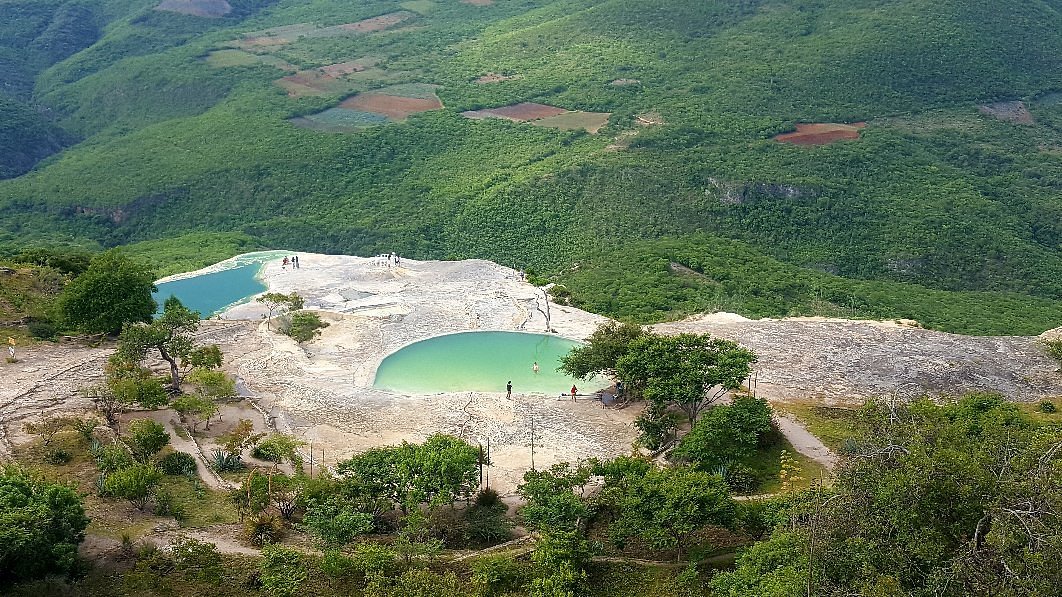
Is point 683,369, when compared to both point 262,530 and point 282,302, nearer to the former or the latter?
point 262,530

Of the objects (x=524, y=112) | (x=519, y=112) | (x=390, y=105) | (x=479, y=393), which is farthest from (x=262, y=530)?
(x=390, y=105)

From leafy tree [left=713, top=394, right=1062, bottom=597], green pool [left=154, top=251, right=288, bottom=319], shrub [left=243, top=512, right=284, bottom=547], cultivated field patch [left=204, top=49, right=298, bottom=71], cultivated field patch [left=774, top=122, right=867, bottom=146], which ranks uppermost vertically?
cultivated field patch [left=204, top=49, right=298, bottom=71]

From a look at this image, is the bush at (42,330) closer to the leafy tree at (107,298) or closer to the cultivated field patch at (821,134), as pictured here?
the leafy tree at (107,298)

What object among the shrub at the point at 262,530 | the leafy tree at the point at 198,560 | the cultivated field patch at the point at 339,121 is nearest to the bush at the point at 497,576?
the shrub at the point at 262,530

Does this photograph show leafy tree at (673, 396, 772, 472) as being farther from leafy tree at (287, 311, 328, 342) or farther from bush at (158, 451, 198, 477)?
leafy tree at (287, 311, 328, 342)

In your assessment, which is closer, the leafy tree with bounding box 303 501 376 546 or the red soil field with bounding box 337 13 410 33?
the leafy tree with bounding box 303 501 376 546

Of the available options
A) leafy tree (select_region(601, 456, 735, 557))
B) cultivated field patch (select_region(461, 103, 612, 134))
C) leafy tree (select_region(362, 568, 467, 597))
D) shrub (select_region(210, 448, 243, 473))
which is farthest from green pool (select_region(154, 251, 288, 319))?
cultivated field patch (select_region(461, 103, 612, 134))
